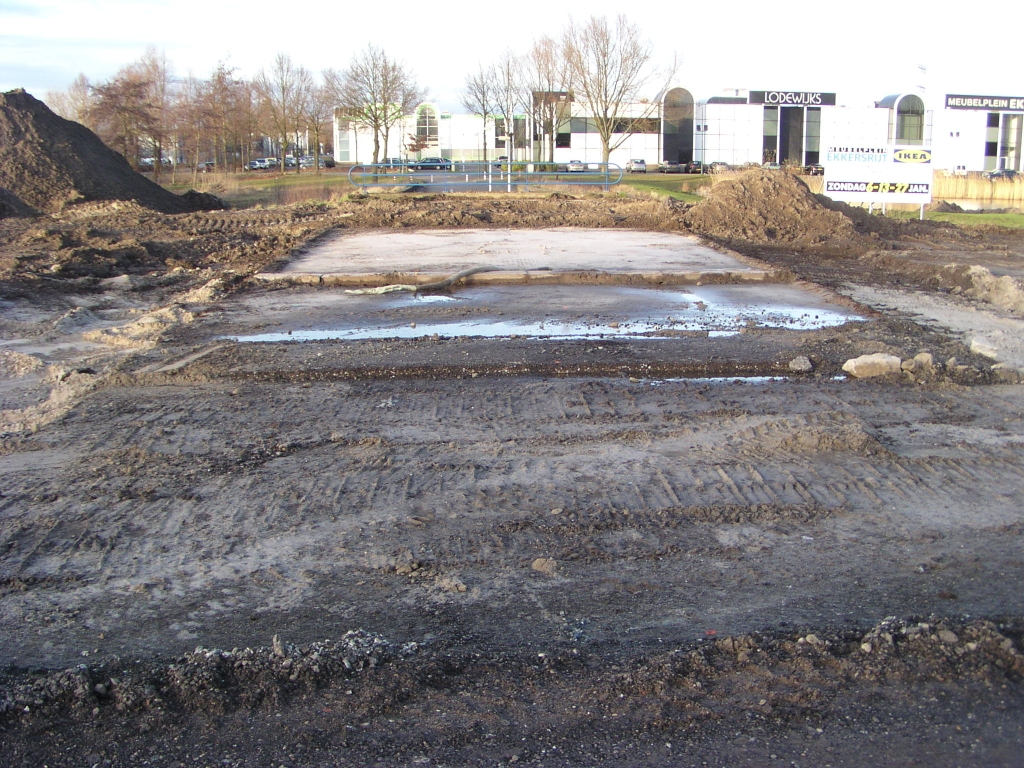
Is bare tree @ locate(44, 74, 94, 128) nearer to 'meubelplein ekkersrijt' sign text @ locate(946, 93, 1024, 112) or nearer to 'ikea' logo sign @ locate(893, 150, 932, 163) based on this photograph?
'ikea' logo sign @ locate(893, 150, 932, 163)

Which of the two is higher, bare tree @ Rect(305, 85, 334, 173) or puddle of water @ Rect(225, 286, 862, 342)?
bare tree @ Rect(305, 85, 334, 173)

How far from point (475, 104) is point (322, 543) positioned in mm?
60008

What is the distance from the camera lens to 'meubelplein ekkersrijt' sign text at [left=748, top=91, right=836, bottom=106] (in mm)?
71375

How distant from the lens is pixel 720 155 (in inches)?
2822

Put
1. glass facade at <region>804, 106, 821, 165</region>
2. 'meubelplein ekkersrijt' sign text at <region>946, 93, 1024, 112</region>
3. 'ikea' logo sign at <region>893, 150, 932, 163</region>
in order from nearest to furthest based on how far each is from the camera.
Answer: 1. 'ikea' logo sign at <region>893, 150, 932, 163</region>
2. glass facade at <region>804, 106, 821, 165</region>
3. 'meubelplein ekkersrijt' sign text at <region>946, 93, 1024, 112</region>

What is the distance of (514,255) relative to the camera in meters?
16.1

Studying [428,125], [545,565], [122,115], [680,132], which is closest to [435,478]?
[545,565]

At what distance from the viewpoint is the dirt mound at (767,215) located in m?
19.2

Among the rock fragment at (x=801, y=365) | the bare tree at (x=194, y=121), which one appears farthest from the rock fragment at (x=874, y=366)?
the bare tree at (x=194, y=121)

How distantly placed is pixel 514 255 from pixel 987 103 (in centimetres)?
7378

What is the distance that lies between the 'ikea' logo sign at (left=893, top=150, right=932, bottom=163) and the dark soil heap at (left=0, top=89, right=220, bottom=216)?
21779 millimetres

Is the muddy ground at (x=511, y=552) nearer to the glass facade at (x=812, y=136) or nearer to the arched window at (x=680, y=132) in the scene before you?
the arched window at (x=680, y=132)

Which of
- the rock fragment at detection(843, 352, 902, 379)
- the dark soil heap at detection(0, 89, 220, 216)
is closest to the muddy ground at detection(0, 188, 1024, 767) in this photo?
the rock fragment at detection(843, 352, 902, 379)

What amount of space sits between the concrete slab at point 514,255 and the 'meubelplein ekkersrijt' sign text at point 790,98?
56.8 meters
